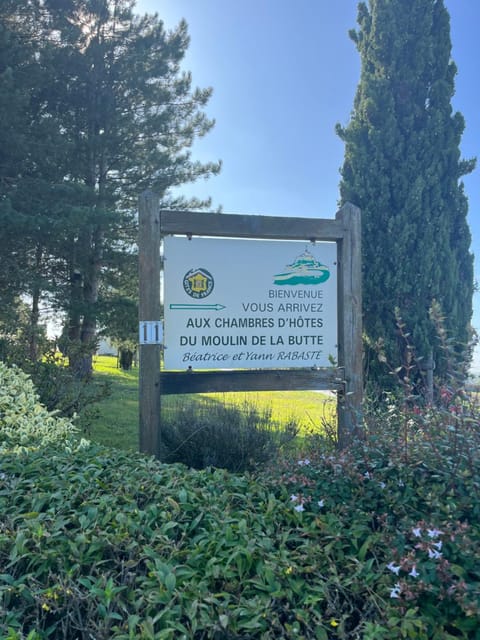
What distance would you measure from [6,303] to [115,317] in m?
2.36

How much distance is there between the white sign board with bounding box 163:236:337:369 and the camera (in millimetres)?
3900

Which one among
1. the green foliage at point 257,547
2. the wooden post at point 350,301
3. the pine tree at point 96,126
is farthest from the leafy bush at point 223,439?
the pine tree at point 96,126

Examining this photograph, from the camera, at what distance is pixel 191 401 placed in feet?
19.0

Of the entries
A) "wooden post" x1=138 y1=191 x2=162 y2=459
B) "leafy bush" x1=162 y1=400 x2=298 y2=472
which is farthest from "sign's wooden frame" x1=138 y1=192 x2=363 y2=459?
"leafy bush" x1=162 y1=400 x2=298 y2=472

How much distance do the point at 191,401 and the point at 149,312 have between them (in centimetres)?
230

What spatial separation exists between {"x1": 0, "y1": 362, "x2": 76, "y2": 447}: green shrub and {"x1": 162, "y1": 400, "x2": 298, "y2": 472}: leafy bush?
1.29 metres

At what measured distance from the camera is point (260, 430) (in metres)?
4.45

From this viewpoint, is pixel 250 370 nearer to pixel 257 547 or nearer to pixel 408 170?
pixel 257 547

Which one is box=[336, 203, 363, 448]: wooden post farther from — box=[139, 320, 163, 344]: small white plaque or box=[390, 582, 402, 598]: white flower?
box=[390, 582, 402, 598]: white flower

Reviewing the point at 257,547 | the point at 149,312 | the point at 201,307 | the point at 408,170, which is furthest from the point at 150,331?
the point at 408,170

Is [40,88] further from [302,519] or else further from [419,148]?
[302,519]

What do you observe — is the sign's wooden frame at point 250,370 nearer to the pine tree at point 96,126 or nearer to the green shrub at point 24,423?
the green shrub at point 24,423

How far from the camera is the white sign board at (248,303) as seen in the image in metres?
3.90

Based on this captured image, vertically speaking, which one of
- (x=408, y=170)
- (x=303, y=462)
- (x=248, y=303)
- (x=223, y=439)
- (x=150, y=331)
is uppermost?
(x=408, y=170)
